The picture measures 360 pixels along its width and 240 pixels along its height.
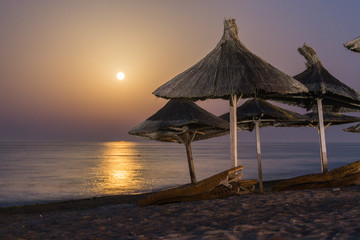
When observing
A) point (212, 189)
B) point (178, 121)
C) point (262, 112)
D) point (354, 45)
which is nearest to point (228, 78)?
point (212, 189)

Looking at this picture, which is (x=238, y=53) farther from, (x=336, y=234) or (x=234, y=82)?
(x=336, y=234)

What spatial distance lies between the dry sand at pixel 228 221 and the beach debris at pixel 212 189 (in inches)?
11.1

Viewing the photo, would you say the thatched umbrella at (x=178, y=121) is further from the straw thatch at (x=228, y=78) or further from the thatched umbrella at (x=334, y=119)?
the thatched umbrella at (x=334, y=119)

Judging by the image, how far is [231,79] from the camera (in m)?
7.22

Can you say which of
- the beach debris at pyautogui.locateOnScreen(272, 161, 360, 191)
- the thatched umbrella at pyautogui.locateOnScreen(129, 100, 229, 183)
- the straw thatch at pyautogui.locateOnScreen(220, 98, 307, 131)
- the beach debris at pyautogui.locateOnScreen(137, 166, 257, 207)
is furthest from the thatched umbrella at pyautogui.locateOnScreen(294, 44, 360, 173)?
the beach debris at pyautogui.locateOnScreen(137, 166, 257, 207)

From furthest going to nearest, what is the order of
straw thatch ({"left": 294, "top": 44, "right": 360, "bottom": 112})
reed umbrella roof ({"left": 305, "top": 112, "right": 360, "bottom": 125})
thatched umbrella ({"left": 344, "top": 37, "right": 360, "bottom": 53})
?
reed umbrella roof ({"left": 305, "top": 112, "right": 360, "bottom": 125}), straw thatch ({"left": 294, "top": 44, "right": 360, "bottom": 112}), thatched umbrella ({"left": 344, "top": 37, "right": 360, "bottom": 53})

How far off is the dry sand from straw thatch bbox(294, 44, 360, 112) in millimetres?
3164

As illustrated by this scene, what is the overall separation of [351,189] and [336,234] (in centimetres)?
450

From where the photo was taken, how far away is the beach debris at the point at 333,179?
8.14 meters

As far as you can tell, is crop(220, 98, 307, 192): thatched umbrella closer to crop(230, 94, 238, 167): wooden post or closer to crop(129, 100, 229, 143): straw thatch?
crop(129, 100, 229, 143): straw thatch

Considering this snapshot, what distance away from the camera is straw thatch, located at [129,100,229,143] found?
10914 mm

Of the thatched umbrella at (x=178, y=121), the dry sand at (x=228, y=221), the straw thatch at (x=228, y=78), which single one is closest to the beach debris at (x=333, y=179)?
the dry sand at (x=228, y=221)

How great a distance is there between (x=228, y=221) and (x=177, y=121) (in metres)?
6.19

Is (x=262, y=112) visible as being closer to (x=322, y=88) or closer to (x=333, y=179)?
(x=322, y=88)
